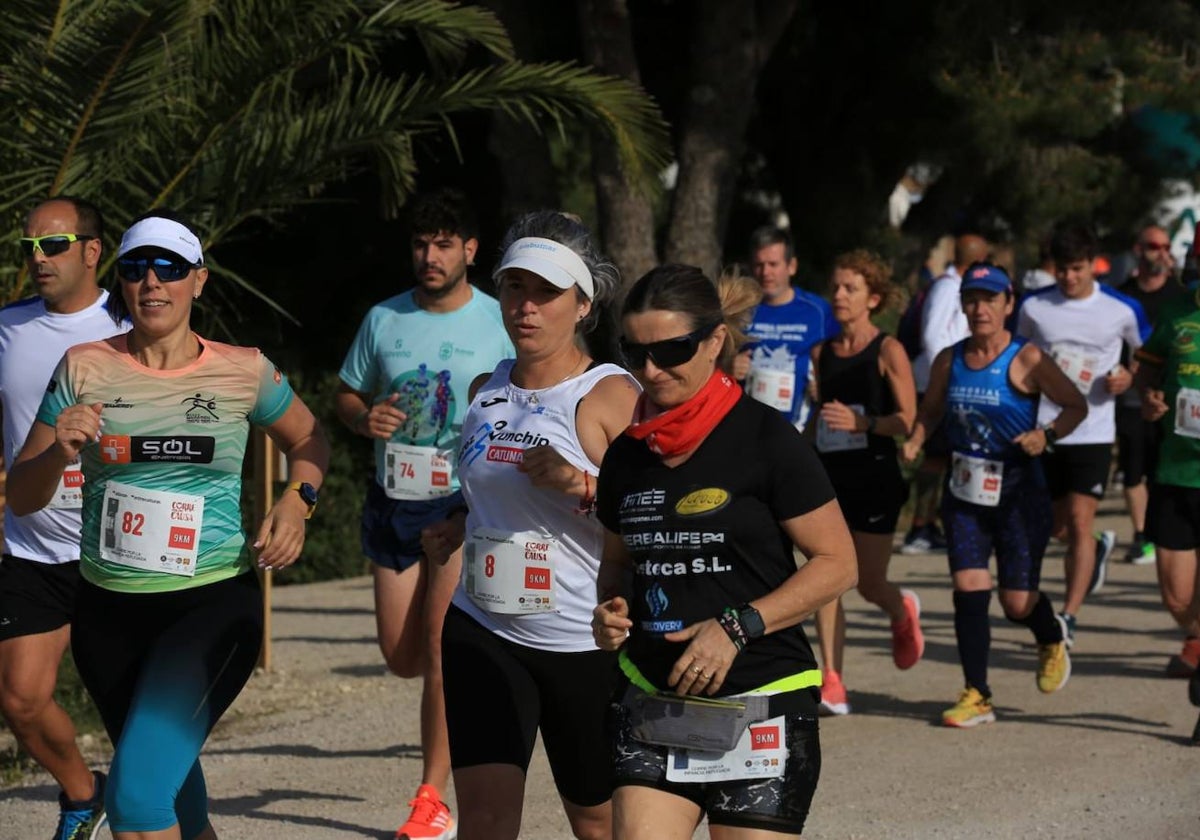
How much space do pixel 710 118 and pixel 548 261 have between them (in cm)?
943

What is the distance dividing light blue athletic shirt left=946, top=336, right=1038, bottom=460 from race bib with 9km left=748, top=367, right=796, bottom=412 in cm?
80

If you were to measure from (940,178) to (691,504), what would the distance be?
13.8 meters

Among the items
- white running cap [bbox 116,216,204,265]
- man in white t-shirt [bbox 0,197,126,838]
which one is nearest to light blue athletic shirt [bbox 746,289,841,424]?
man in white t-shirt [bbox 0,197,126,838]

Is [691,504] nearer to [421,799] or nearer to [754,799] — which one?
[754,799]

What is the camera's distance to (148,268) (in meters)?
4.87

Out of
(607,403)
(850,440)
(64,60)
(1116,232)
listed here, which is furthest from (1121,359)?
(1116,232)

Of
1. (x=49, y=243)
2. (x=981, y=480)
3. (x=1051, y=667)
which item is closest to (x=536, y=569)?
(x=49, y=243)

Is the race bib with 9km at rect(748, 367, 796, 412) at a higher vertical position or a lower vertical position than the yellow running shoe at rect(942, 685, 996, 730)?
higher

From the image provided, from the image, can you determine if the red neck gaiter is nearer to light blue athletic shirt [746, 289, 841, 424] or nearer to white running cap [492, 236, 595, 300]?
white running cap [492, 236, 595, 300]

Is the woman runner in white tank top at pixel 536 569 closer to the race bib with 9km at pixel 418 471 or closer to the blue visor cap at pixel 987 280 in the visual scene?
the race bib with 9km at pixel 418 471

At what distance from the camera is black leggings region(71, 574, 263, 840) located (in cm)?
454

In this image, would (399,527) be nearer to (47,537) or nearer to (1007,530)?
(47,537)

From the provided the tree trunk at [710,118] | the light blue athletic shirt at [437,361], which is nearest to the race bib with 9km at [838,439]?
the light blue athletic shirt at [437,361]

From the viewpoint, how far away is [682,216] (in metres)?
14.1
